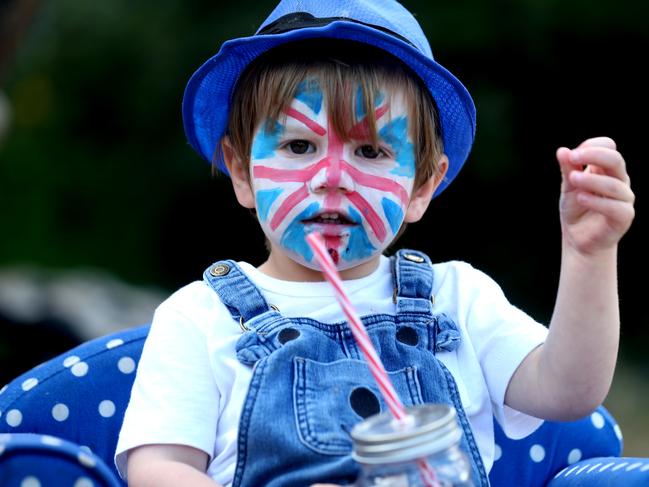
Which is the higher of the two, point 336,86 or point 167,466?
point 336,86

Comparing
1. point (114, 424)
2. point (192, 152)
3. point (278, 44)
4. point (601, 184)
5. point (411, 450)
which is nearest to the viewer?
point (411, 450)

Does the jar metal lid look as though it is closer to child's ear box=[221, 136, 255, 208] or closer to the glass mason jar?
the glass mason jar

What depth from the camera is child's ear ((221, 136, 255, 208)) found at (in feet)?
7.20

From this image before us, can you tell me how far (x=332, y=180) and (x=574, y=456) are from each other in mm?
846

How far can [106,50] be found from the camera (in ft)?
28.0

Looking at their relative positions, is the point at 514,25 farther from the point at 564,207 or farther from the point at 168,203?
the point at 564,207

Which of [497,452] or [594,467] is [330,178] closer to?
[497,452]

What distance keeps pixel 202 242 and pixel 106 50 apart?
1.71 m

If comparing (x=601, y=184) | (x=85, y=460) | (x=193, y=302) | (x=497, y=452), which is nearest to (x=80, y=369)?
(x=193, y=302)

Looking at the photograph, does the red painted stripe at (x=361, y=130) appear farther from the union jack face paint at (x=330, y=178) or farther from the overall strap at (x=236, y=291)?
the overall strap at (x=236, y=291)

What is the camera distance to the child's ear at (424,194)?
220 cm

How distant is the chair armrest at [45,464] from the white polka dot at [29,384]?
0.58 meters

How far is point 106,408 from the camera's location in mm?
2203

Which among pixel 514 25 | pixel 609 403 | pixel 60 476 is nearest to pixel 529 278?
Answer: pixel 609 403
